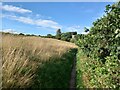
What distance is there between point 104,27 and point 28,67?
9.30ft

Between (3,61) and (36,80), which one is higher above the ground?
(3,61)

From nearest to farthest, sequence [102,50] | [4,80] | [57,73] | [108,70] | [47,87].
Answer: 1. [4,80]
2. [108,70]
3. [47,87]
4. [102,50]
5. [57,73]

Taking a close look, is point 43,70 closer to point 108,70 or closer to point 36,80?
point 36,80

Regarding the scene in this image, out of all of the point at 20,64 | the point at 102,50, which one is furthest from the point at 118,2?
the point at 20,64

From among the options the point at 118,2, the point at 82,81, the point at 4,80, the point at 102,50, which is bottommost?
the point at 82,81

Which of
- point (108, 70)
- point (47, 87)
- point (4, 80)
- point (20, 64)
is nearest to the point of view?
point (4, 80)

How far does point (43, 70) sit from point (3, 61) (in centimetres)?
272

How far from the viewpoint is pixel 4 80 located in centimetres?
686

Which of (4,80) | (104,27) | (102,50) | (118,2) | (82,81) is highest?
(118,2)

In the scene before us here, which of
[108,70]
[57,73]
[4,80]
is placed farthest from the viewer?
[57,73]

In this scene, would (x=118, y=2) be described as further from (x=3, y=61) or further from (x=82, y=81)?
(x=82, y=81)

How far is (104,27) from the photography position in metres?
8.89

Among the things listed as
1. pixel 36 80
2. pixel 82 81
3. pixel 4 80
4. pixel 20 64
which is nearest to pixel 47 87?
pixel 36 80

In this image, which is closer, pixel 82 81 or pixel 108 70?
pixel 108 70
